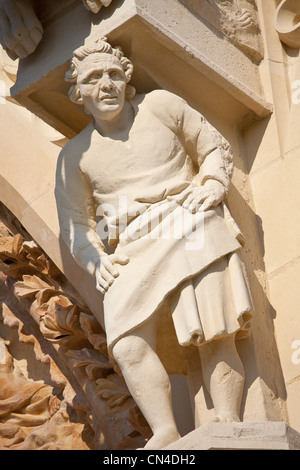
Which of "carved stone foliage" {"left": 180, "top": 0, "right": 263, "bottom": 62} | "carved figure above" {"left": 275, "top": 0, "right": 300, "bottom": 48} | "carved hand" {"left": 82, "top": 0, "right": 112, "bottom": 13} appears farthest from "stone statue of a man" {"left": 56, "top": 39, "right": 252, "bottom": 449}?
"carved figure above" {"left": 275, "top": 0, "right": 300, "bottom": 48}

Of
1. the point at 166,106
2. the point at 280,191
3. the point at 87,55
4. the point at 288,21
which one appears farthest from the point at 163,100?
the point at 288,21

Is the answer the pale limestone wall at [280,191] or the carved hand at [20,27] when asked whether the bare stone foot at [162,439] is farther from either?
the carved hand at [20,27]

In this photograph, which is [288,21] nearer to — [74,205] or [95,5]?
[95,5]

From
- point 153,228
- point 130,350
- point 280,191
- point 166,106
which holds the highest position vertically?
point 166,106

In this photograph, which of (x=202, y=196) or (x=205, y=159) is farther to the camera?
(x=205, y=159)

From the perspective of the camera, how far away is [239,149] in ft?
16.5

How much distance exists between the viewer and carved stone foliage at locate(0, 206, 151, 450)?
504 centimetres

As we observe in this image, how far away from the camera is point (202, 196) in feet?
14.7

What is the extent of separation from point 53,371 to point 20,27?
1398 mm

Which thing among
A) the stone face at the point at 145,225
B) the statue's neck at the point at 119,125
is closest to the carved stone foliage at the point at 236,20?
the stone face at the point at 145,225

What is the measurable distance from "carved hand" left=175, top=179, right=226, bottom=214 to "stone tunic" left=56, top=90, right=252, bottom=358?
23 mm

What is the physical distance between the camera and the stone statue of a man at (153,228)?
14.2 ft

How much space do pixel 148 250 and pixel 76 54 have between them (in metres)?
0.76

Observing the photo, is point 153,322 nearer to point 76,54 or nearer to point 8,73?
point 76,54
